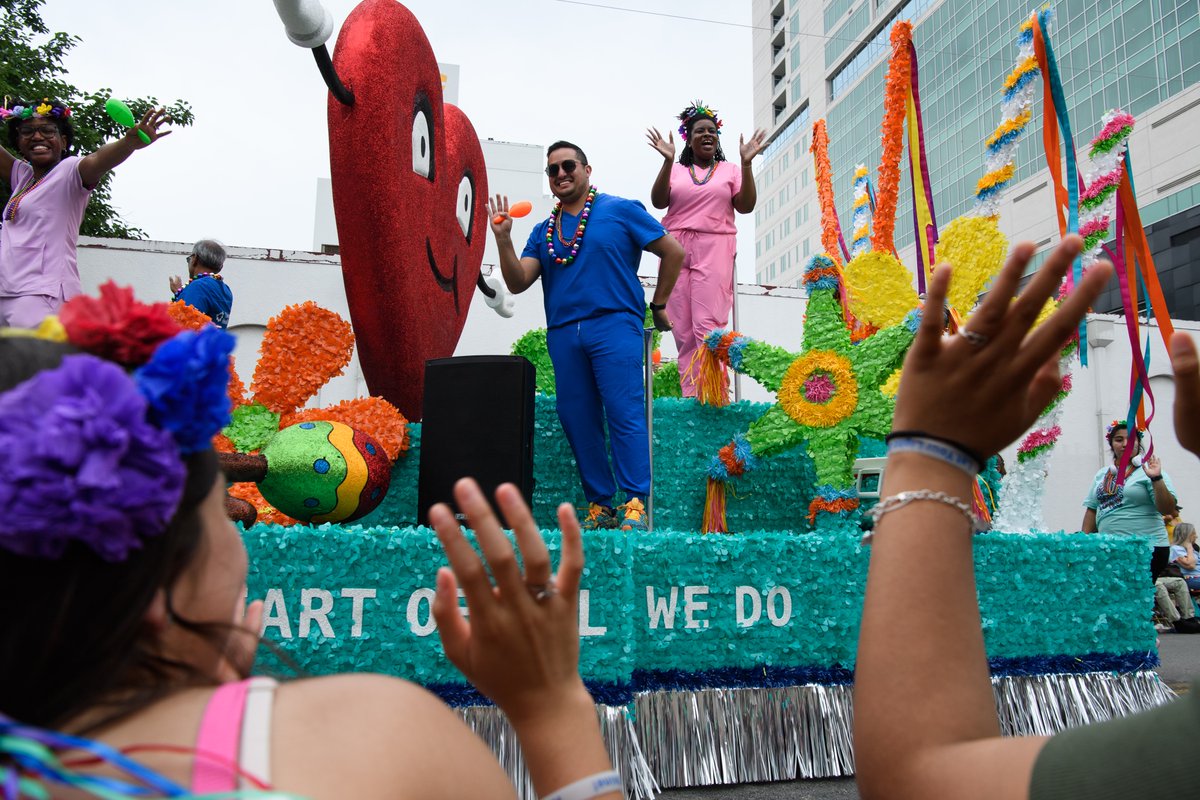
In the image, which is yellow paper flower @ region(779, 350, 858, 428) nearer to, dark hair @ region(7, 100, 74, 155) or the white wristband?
dark hair @ region(7, 100, 74, 155)

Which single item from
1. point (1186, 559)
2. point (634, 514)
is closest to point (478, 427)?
point (634, 514)

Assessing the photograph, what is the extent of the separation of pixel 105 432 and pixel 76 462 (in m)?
0.02

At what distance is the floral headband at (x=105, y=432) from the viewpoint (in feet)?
1.76

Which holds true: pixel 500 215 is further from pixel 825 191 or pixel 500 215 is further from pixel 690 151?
pixel 825 191

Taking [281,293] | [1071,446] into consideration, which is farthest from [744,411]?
[1071,446]

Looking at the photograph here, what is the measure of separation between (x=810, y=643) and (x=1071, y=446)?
34.7ft

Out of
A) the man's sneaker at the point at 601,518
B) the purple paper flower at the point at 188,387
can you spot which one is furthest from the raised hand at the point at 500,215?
the purple paper flower at the point at 188,387

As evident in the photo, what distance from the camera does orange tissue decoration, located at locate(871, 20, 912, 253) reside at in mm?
4047

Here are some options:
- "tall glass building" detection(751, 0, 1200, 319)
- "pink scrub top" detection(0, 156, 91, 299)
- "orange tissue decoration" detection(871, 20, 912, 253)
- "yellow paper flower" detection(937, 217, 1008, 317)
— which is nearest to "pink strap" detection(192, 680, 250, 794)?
"pink scrub top" detection(0, 156, 91, 299)

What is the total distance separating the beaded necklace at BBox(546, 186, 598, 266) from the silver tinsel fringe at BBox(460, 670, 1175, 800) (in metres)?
1.73

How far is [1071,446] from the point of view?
1170cm

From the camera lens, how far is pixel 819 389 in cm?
374

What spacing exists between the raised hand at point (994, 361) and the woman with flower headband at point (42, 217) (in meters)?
3.04

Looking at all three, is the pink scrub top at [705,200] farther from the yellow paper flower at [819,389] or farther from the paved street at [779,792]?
the paved street at [779,792]
